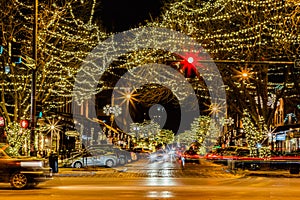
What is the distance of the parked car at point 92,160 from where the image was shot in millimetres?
37531

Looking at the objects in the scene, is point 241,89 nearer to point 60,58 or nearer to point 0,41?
point 60,58

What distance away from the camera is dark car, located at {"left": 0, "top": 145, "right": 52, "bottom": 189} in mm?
19359

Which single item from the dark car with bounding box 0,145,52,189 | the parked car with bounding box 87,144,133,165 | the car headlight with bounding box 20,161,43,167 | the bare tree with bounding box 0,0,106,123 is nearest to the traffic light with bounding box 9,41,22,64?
the bare tree with bounding box 0,0,106,123

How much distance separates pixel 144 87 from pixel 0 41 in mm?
10131

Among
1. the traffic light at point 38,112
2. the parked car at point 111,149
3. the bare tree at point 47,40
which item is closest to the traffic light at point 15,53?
the traffic light at point 38,112

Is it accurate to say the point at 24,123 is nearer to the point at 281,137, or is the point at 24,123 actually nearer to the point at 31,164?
the point at 31,164

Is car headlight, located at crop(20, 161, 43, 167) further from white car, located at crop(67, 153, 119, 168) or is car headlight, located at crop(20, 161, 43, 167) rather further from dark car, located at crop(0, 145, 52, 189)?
white car, located at crop(67, 153, 119, 168)

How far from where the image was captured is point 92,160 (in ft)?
127

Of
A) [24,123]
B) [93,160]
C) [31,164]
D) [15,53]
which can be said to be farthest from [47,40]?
[31,164]

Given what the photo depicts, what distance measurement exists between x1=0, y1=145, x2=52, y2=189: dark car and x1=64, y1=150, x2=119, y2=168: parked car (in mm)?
17917

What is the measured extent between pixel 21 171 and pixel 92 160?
19319mm

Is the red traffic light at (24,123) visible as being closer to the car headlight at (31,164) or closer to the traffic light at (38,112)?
the traffic light at (38,112)

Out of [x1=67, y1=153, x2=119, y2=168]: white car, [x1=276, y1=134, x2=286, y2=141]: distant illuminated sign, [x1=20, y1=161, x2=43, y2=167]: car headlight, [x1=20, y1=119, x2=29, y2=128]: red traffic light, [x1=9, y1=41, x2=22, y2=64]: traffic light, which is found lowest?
[x1=67, y1=153, x2=119, y2=168]: white car

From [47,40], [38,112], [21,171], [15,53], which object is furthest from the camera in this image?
[47,40]
